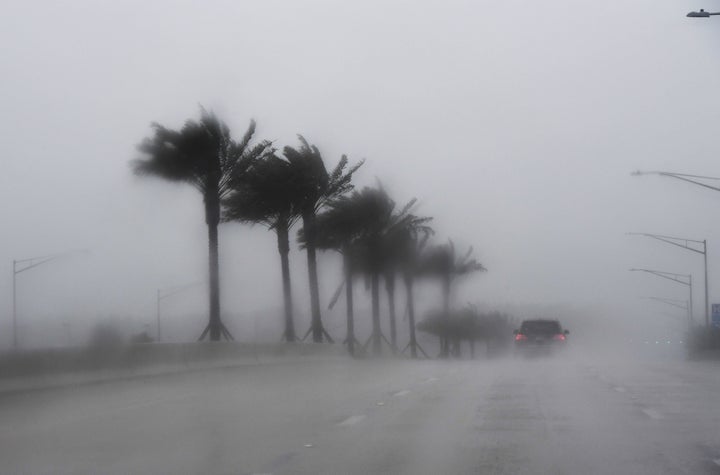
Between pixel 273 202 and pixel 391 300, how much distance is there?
32230 mm

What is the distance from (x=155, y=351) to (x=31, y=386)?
6847 millimetres

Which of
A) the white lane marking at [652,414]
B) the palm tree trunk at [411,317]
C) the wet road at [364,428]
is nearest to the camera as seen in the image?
the wet road at [364,428]

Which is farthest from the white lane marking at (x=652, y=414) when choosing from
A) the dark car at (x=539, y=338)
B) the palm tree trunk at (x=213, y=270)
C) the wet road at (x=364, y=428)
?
the dark car at (x=539, y=338)

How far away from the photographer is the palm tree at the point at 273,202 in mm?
47031

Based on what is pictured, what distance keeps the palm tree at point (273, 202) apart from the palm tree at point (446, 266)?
2601 centimetres

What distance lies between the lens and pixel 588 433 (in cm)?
1561

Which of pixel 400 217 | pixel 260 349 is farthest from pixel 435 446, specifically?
pixel 400 217

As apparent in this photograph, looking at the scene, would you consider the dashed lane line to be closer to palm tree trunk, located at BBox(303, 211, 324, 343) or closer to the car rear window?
the car rear window

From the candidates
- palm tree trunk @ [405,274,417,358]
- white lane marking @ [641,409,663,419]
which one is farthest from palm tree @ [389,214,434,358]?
white lane marking @ [641,409,663,419]

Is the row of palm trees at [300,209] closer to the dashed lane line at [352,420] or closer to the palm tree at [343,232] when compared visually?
the palm tree at [343,232]

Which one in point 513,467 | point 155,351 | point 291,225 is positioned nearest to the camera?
point 513,467

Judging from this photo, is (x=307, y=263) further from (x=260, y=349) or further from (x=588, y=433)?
(x=588, y=433)

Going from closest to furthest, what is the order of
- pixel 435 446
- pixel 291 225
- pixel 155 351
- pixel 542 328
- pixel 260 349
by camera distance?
pixel 435 446 < pixel 155 351 < pixel 260 349 < pixel 542 328 < pixel 291 225

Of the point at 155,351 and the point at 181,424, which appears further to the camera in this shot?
the point at 155,351
